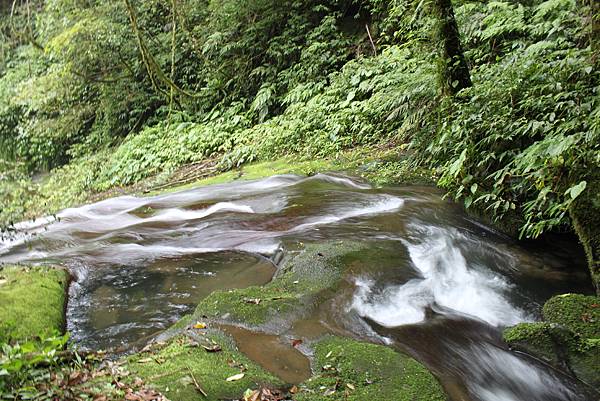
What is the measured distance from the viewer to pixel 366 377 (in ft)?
10.4

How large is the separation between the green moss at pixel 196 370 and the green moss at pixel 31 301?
1.08m

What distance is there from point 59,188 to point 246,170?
822cm

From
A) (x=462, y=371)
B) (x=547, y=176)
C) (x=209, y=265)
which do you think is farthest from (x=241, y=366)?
(x=547, y=176)

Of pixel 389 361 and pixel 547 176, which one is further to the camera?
pixel 547 176

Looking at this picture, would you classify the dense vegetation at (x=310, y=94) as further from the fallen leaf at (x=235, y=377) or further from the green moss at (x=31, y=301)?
the fallen leaf at (x=235, y=377)

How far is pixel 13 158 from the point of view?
19.1 metres

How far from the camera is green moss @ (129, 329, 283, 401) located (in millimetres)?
2871

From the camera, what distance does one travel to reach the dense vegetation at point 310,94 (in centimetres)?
504

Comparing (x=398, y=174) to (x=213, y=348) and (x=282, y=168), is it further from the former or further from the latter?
(x=213, y=348)

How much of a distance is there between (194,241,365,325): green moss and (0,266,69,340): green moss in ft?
4.46

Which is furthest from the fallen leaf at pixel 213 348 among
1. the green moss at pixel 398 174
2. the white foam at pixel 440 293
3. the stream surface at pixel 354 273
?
the green moss at pixel 398 174

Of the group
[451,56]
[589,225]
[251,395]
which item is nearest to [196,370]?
[251,395]

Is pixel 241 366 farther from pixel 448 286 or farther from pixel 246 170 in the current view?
pixel 246 170

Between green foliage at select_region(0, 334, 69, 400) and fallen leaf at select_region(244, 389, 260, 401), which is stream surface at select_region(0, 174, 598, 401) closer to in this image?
fallen leaf at select_region(244, 389, 260, 401)
